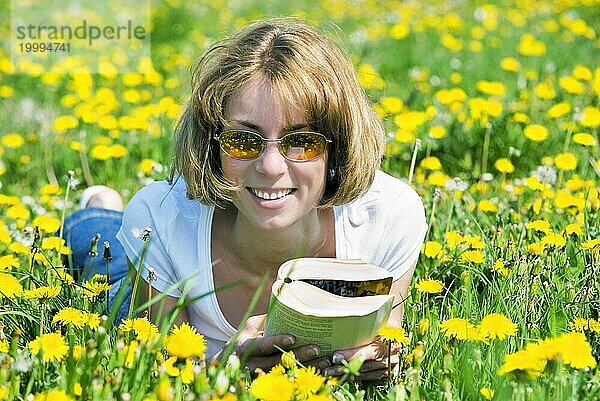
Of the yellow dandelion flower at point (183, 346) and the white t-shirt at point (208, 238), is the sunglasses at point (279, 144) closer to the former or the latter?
the white t-shirt at point (208, 238)

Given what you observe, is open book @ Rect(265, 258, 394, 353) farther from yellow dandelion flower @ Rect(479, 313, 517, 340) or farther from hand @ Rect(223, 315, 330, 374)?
yellow dandelion flower @ Rect(479, 313, 517, 340)

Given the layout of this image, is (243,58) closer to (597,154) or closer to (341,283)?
(341,283)

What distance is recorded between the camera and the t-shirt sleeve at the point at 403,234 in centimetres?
224

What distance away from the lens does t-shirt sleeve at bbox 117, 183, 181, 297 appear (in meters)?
2.25

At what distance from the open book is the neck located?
271mm

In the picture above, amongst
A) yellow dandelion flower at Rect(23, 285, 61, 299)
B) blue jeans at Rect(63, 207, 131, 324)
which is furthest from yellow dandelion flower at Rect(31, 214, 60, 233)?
yellow dandelion flower at Rect(23, 285, 61, 299)

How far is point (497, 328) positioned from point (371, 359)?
25cm

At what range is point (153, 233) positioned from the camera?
2271mm

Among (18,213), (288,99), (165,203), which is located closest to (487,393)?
(288,99)

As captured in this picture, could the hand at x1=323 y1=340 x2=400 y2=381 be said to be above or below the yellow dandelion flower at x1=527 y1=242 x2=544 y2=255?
below

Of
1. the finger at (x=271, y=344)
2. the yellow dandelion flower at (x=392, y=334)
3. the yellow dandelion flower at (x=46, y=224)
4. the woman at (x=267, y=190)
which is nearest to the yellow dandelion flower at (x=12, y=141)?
the yellow dandelion flower at (x=46, y=224)

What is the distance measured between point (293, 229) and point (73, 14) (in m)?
4.30

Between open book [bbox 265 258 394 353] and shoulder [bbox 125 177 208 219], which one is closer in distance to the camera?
open book [bbox 265 258 394 353]

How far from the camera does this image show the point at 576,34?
205 inches
